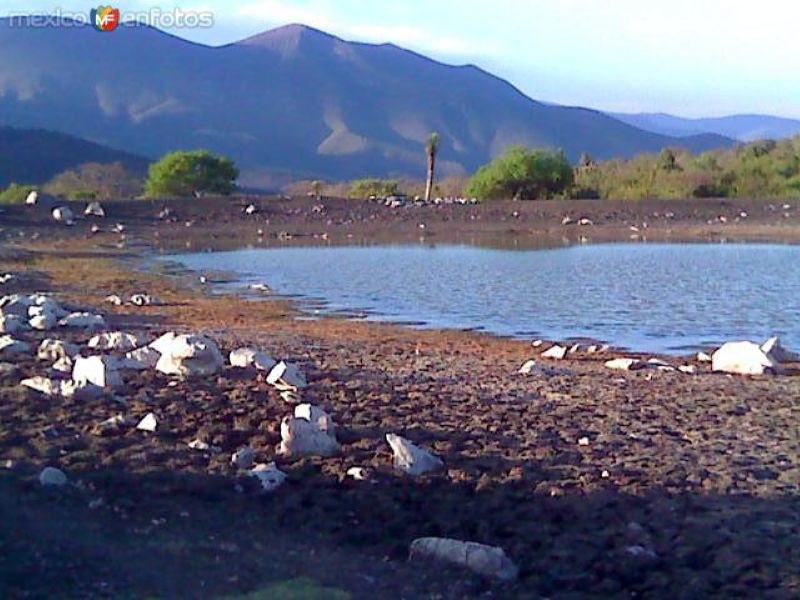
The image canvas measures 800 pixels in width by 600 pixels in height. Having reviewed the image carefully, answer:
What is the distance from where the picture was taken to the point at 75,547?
6551 millimetres

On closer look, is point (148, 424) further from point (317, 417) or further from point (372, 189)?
point (372, 189)

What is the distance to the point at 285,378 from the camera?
1102 centimetres

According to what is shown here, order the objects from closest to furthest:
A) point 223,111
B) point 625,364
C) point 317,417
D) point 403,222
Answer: point 317,417
point 625,364
point 403,222
point 223,111

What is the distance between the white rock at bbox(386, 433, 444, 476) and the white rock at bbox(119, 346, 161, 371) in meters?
3.53

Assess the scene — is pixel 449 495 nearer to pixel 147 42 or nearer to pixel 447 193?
pixel 447 193

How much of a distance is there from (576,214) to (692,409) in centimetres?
4129

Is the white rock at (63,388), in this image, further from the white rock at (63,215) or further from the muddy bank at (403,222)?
the white rock at (63,215)

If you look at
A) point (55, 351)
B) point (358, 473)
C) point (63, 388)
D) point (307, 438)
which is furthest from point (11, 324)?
point (358, 473)

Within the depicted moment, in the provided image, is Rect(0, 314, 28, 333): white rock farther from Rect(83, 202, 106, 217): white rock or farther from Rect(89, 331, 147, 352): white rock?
Rect(83, 202, 106, 217): white rock

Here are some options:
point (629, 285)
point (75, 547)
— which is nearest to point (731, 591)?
point (75, 547)

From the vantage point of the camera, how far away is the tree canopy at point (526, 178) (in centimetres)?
6150

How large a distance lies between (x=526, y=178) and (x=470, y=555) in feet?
182

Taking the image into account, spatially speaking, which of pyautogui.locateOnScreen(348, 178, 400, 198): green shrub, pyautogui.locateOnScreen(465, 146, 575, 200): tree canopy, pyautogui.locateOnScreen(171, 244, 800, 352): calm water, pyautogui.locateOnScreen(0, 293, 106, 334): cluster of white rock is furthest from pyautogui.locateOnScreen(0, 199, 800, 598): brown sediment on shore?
pyautogui.locateOnScreen(348, 178, 400, 198): green shrub

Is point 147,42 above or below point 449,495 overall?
above
